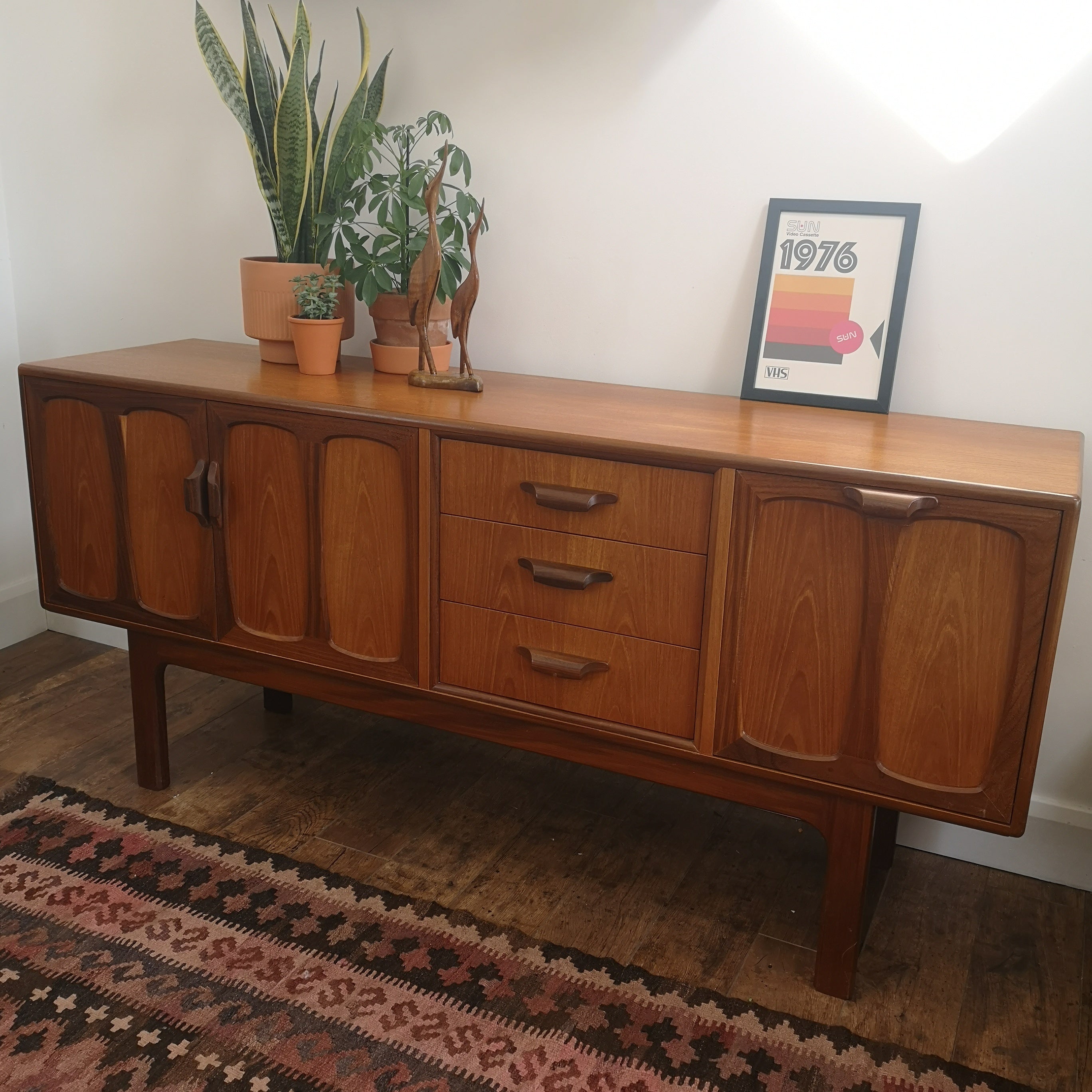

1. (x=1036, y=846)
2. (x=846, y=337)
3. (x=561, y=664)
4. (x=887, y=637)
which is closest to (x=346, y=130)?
(x=846, y=337)

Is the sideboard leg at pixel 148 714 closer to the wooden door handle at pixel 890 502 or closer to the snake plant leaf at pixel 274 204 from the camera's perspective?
the snake plant leaf at pixel 274 204

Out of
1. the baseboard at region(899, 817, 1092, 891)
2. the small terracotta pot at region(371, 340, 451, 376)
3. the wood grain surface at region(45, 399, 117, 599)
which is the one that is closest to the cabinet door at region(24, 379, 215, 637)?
the wood grain surface at region(45, 399, 117, 599)

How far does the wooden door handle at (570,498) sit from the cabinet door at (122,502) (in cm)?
65

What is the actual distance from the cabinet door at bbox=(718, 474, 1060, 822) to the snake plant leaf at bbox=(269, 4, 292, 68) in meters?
1.33

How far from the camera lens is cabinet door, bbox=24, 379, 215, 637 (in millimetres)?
1874

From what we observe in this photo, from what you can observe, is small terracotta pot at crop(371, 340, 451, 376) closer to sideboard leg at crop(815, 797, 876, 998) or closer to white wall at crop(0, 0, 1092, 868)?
white wall at crop(0, 0, 1092, 868)

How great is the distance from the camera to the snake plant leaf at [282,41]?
205 centimetres

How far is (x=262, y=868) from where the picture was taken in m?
1.89

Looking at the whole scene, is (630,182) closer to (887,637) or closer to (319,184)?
(319,184)

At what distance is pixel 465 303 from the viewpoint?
1.86 meters

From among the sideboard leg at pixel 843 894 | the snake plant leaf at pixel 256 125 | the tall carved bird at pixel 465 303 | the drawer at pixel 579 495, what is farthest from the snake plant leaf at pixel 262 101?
the sideboard leg at pixel 843 894

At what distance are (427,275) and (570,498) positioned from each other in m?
0.57

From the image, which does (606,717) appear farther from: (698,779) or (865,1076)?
(865,1076)

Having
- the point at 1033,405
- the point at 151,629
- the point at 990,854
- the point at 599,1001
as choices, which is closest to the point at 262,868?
the point at 151,629
